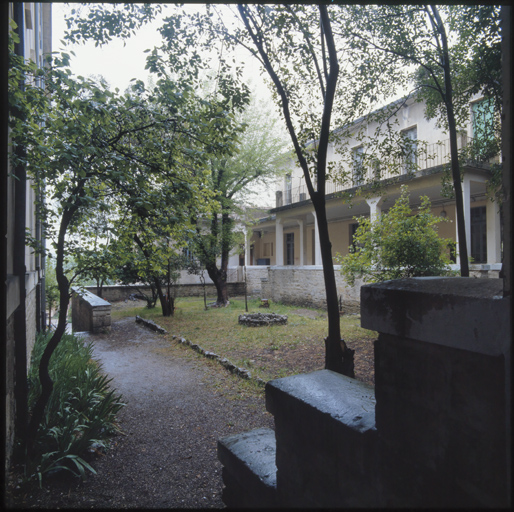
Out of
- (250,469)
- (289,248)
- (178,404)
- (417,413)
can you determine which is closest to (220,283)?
(289,248)

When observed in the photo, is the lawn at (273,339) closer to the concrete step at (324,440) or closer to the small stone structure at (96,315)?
the small stone structure at (96,315)

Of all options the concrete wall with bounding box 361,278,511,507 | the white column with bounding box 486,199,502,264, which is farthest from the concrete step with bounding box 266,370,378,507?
the white column with bounding box 486,199,502,264

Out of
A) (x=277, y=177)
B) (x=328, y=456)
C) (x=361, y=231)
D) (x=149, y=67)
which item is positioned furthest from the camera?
(x=277, y=177)

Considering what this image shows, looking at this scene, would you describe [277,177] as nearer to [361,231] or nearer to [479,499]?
[361,231]

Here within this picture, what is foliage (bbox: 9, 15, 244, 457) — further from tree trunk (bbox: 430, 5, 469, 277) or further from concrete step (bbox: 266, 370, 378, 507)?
tree trunk (bbox: 430, 5, 469, 277)

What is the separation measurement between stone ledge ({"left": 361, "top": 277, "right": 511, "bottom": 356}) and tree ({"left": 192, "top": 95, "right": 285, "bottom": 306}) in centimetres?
1309

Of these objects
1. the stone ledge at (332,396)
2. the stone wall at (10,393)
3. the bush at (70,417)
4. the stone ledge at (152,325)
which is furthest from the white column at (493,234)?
the stone wall at (10,393)

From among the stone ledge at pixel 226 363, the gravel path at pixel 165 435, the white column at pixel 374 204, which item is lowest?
the gravel path at pixel 165 435

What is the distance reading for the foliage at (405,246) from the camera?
7262 millimetres

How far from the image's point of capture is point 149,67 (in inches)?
143

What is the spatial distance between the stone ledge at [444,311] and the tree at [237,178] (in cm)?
1309

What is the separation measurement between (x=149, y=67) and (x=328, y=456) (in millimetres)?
3797

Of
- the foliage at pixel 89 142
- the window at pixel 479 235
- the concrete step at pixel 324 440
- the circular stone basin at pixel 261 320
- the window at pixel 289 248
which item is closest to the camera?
the concrete step at pixel 324 440

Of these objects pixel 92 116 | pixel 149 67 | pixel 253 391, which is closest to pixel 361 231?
pixel 253 391
